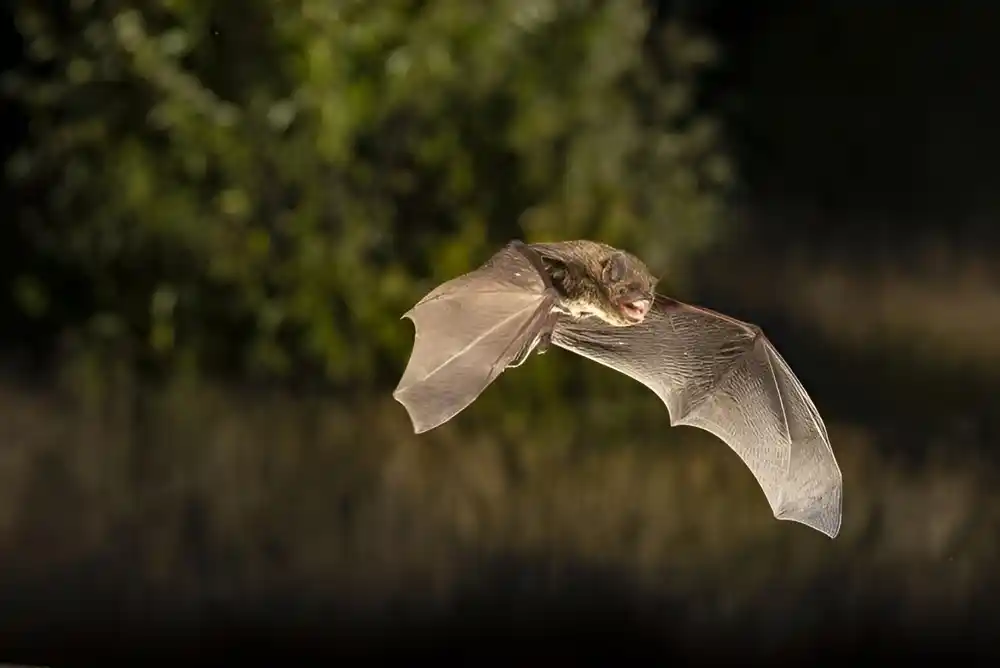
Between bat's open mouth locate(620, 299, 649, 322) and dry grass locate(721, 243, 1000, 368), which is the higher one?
bat's open mouth locate(620, 299, 649, 322)

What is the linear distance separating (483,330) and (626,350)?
0.30 m

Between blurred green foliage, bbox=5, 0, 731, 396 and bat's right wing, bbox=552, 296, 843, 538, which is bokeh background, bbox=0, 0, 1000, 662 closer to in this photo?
blurred green foliage, bbox=5, 0, 731, 396

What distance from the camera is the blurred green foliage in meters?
1.69

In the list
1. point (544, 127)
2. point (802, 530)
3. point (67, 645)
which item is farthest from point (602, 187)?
point (67, 645)

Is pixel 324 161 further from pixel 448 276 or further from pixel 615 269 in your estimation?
pixel 615 269

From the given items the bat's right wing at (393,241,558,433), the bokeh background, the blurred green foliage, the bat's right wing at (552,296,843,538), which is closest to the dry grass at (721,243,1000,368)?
the bokeh background

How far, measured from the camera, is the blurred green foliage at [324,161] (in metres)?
1.69

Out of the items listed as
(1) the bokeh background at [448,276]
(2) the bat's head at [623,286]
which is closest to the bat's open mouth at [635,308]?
(2) the bat's head at [623,286]

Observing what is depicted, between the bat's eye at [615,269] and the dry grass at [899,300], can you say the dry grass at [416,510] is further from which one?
the bat's eye at [615,269]

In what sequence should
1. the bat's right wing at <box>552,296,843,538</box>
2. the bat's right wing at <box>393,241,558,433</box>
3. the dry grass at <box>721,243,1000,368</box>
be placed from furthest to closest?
1. the dry grass at <box>721,243,1000,368</box>
2. the bat's right wing at <box>552,296,843,538</box>
3. the bat's right wing at <box>393,241,558,433</box>

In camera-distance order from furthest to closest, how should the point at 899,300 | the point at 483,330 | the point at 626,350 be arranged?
1. the point at 899,300
2. the point at 626,350
3. the point at 483,330

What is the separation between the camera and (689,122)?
1.70 meters

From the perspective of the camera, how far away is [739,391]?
131 cm

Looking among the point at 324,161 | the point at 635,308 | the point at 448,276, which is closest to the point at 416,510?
the point at 448,276
